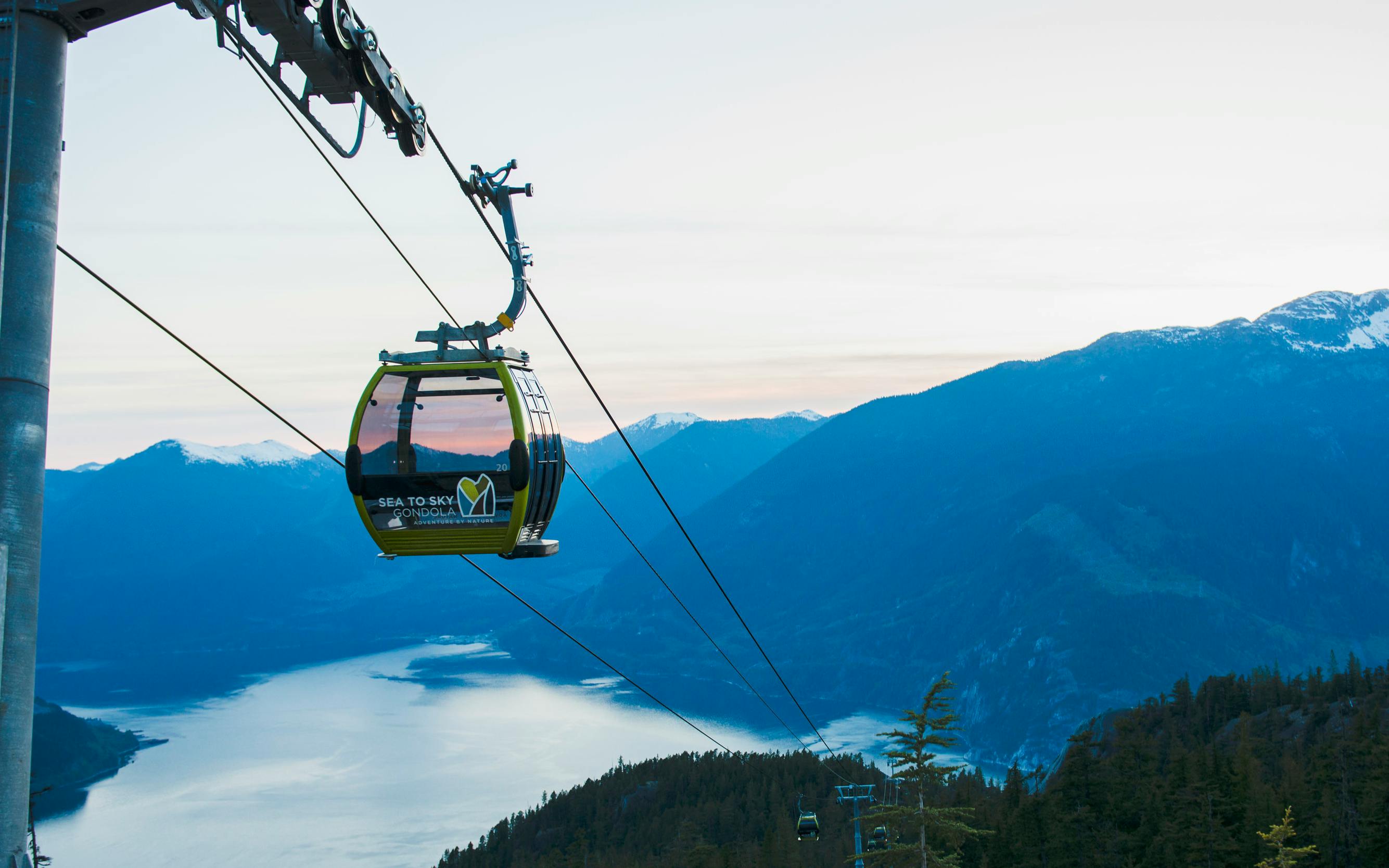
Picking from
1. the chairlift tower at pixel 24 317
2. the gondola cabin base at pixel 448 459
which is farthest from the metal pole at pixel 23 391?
the gondola cabin base at pixel 448 459

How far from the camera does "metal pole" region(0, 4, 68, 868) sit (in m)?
5.18

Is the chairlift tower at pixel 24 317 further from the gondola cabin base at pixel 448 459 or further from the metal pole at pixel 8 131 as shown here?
the gondola cabin base at pixel 448 459

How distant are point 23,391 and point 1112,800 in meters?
89.2

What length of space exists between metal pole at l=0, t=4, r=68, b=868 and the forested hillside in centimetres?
3566

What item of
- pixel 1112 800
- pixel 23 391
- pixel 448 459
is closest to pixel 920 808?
pixel 448 459

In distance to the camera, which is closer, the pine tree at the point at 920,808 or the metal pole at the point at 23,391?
the metal pole at the point at 23,391

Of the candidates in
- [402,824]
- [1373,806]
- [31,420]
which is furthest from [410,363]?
[402,824]

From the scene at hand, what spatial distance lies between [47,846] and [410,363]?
19732 cm

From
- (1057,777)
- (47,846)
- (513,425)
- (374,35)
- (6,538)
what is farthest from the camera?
(47,846)

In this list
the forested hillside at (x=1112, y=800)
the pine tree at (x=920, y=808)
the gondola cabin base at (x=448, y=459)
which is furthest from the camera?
the forested hillside at (x=1112, y=800)

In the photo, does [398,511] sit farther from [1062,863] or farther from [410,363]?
[1062,863]

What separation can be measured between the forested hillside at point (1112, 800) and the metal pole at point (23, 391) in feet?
117

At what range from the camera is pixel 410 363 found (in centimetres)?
1235

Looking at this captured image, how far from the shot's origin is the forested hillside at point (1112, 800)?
66938 millimetres
